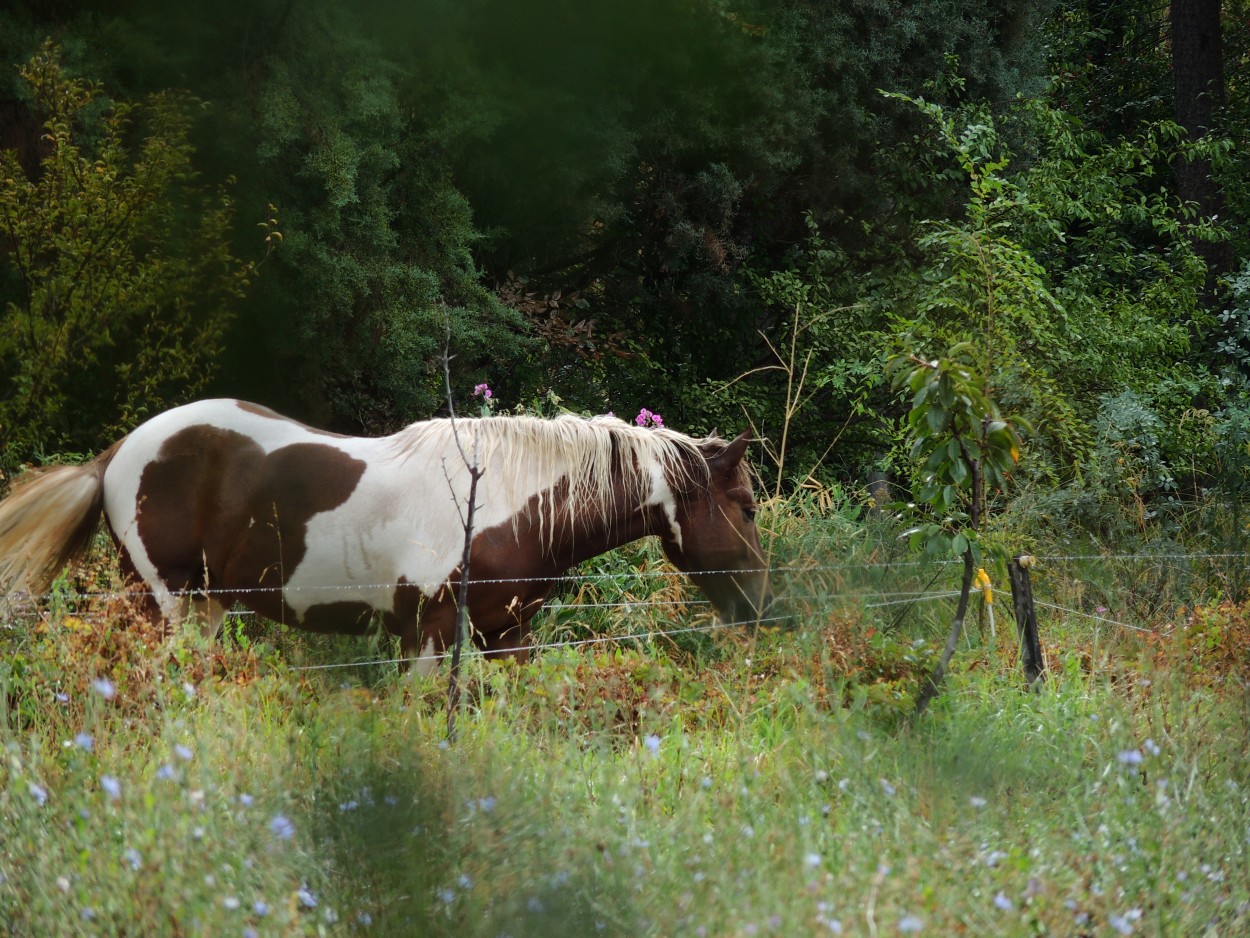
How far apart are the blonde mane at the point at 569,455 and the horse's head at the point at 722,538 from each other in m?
0.07

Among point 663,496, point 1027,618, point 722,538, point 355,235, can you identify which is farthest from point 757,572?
point 355,235

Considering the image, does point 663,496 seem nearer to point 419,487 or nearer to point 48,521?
point 419,487

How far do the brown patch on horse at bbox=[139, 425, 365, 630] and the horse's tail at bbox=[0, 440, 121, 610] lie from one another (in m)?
0.25

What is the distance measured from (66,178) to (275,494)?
13.0ft

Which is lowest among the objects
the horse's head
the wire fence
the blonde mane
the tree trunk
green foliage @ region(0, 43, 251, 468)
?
the wire fence

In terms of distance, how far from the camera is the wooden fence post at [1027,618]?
5.25 metres

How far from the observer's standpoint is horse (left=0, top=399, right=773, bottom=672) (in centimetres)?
521

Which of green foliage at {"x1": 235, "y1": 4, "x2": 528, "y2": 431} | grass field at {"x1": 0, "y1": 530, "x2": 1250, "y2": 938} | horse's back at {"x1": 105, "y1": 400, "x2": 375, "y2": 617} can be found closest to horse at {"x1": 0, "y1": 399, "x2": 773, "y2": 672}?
horse's back at {"x1": 105, "y1": 400, "x2": 375, "y2": 617}

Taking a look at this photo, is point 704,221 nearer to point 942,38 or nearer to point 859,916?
point 942,38

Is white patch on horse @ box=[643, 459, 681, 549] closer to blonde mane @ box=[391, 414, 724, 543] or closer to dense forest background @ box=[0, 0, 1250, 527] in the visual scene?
blonde mane @ box=[391, 414, 724, 543]

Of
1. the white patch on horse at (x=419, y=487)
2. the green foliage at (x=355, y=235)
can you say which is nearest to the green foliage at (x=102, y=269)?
the green foliage at (x=355, y=235)

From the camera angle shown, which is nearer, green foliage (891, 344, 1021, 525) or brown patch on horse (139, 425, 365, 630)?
green foliage (891, 344, 1021, 525)

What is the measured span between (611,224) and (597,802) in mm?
9406

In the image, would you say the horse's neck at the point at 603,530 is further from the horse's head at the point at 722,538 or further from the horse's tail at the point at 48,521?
the horse's tail at the point at 48,521
